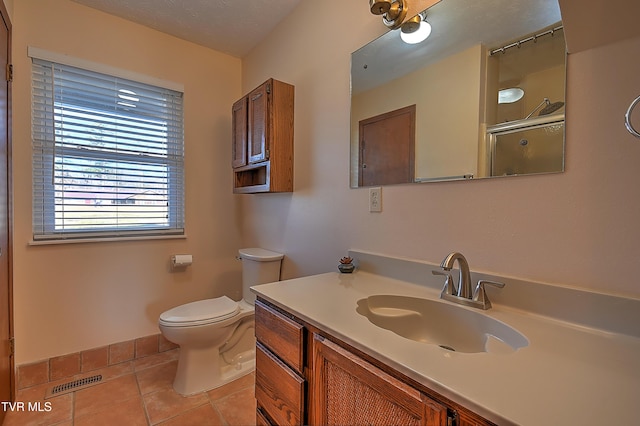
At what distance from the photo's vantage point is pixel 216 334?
68.2 inches

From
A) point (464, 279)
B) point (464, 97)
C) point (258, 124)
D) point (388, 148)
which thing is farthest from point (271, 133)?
point (464, 279)

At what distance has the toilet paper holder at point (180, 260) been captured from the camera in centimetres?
217

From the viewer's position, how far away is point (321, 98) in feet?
5.53

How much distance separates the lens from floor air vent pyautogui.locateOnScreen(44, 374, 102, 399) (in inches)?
67.3

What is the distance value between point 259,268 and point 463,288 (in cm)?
131

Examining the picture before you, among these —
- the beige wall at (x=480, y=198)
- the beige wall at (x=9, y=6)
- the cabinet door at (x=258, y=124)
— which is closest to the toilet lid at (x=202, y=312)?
the beige wall at (x=480, y=198)

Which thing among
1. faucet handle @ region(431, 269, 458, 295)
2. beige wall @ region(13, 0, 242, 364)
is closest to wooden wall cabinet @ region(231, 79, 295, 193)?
beige wall @ region(13, 0, 242, 364)

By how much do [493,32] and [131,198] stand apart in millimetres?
2269

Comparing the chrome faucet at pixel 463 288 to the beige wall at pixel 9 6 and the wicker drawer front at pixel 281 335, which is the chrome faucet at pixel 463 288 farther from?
the beige wall at pixel 9 6

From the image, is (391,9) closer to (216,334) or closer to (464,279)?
(464,279)

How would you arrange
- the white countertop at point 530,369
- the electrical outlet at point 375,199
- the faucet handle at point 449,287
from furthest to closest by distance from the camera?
the electrical outlet at point 375,199 < the faucet handle at point 449,287 < the white countertop at point 530,369

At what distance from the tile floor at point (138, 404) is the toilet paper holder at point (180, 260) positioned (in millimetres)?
715

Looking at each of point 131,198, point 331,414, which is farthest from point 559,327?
point 131,198

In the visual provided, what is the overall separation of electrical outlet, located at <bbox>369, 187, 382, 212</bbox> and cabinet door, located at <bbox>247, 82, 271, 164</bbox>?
2.53 ft
